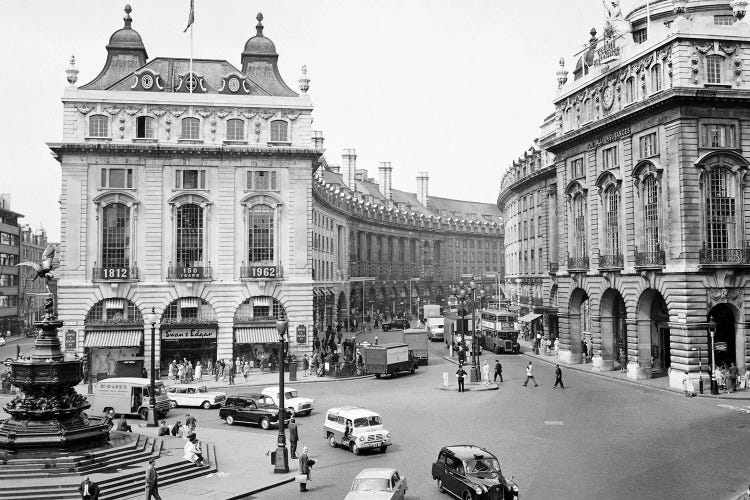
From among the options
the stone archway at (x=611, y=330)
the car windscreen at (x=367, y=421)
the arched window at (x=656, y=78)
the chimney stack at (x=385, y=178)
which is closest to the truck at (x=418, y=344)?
the stone archway at (x=611, y=330)

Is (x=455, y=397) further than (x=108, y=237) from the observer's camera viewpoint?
No

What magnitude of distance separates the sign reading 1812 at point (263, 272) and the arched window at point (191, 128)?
10.8 metres

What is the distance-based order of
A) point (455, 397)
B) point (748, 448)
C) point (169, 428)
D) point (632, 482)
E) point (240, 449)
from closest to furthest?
point (632, 482) → point (748, 448) → point (240, 449) → point (169, 428) → point (455, 397)

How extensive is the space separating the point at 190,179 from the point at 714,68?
1439 inches

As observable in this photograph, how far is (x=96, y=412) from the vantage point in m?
36.9

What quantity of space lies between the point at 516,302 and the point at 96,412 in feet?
204

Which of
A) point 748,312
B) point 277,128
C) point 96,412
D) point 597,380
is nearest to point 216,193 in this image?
point 277,128

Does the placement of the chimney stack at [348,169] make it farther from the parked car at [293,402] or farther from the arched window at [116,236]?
the parked car at [293,402]

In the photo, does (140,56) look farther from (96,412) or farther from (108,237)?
(96,412)

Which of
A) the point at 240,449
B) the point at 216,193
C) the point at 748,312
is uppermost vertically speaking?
the point at 216,193

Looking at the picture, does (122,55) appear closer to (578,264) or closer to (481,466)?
(578,264)

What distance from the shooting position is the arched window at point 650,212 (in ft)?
148

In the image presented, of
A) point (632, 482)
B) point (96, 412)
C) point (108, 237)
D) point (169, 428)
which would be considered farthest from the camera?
point (108, 237)

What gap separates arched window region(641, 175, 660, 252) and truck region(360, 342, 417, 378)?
1787cm
